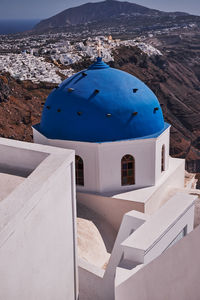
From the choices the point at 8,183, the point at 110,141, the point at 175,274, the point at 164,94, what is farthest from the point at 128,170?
the point at 164,94

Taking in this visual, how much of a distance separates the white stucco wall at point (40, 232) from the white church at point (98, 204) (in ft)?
0.04

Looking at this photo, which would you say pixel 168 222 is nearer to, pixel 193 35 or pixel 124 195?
pixel 124 195

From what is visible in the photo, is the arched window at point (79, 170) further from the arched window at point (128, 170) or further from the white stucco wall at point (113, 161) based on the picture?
the arched window at point (128, 170)

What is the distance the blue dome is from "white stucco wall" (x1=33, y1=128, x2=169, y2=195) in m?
0.18

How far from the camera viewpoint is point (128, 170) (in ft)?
32.5

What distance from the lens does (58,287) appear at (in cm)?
515

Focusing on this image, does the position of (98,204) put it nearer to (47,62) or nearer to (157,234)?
(157,234)

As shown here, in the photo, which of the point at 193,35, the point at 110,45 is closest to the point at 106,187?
the point at 110,45

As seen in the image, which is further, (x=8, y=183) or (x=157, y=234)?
(x=157, y=234)

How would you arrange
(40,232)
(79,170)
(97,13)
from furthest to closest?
1. (97,13)
2. (79,170)
3. (40,232)

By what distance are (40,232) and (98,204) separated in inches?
211

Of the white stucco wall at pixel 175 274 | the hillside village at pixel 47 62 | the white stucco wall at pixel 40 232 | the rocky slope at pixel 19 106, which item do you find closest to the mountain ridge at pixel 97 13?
the hillside village at pixel 47 62

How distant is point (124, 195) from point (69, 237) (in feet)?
14.2

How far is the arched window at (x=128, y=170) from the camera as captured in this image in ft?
32.1
